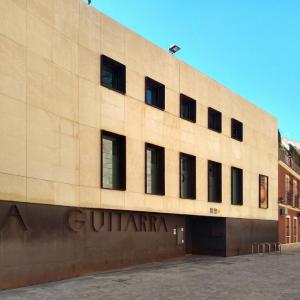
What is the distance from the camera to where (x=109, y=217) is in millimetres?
19656

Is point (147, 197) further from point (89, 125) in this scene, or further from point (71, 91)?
point (71, 91)

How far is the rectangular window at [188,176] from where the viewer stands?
24734mm

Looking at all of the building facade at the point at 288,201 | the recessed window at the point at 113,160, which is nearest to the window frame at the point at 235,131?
the building facade at the point at 288,201

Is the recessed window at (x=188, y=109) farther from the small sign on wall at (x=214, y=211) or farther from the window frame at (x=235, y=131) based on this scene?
the window frame at (x=235, y=131)

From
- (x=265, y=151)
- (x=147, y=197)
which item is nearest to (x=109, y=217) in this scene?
(x=147, y=197)

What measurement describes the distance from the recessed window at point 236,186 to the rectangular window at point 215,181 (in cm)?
207

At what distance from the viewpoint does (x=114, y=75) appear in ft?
67.5

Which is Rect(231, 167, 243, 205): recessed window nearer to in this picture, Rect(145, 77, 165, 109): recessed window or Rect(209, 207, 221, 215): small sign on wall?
Rect(209, 207, 221, 215): small sign on wall

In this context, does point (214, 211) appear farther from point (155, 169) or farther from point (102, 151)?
point (102, 151)

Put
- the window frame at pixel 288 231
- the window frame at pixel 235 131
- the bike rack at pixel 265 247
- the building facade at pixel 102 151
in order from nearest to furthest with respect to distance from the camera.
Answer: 1. the building facade at pixel 102 151
2. the window frame at pixel 235 131
3. the bike rack at pixel 265 247
4. the window frame at pixel 288 231

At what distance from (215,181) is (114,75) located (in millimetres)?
10118

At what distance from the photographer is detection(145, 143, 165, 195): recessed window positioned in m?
22.1

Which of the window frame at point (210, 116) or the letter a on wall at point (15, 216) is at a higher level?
the window frame at point (210, 116)

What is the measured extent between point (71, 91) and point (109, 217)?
217 inches
